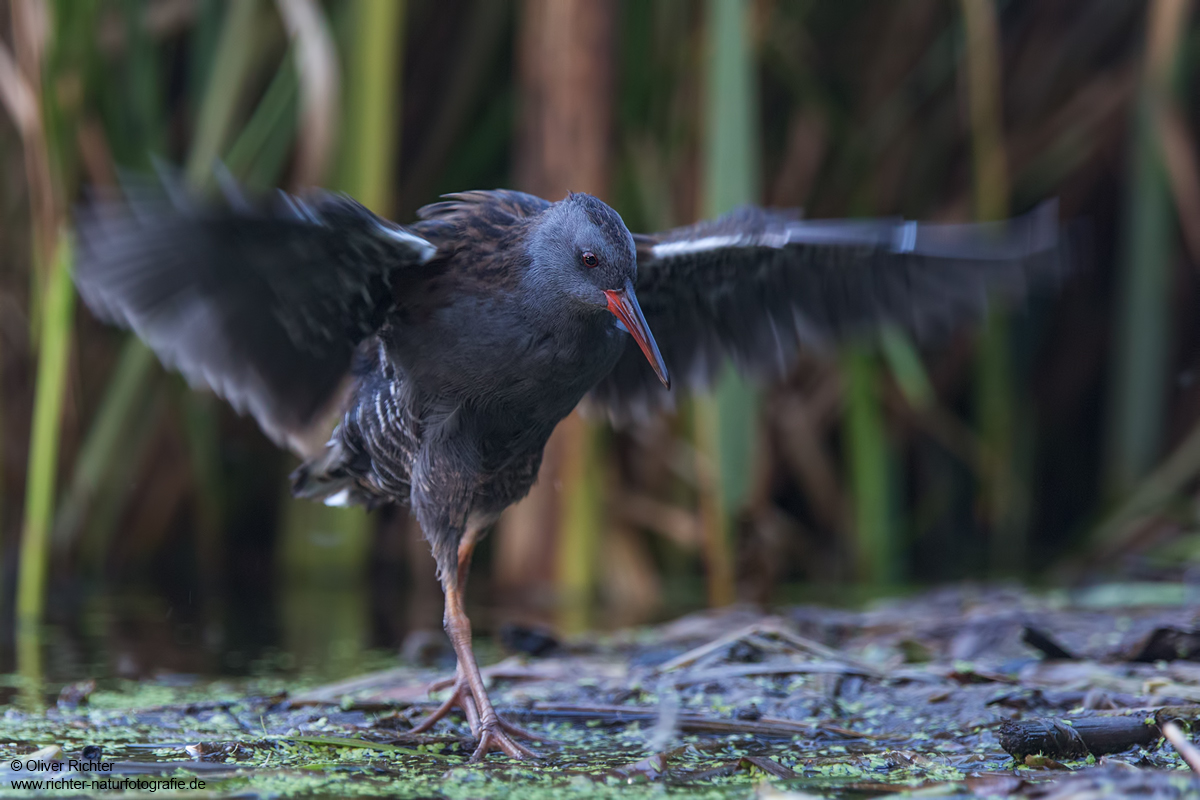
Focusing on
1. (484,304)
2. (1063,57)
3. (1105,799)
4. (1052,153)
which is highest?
(1063,57)

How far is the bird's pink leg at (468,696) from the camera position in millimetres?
2910

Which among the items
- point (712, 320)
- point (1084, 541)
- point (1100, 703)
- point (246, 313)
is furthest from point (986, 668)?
point (1084, 541)

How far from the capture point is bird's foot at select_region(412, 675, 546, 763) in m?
2.86

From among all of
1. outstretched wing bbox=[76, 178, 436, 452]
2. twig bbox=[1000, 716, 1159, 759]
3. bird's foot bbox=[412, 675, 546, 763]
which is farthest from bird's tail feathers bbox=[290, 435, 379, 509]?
twig bbox=[1000, 716, 1159, 759]

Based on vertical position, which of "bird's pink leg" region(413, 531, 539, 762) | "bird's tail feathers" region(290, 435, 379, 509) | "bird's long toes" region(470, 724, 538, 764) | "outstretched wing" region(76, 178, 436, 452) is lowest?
"bird's long toes" region(470, 724, 538, 764)

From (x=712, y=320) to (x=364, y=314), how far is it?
109cm

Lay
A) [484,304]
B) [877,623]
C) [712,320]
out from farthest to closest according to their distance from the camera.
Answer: [877,623]
[712,320]
[484,304]

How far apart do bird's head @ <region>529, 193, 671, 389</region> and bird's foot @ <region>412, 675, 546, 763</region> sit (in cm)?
86

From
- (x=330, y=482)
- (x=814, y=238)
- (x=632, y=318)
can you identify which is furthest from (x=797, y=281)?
(x=330, y=482)

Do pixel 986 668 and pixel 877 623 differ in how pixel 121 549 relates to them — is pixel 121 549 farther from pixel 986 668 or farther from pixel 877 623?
pixel 986 668

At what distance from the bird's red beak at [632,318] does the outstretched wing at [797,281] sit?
14.4 inches

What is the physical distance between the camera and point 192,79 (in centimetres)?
579

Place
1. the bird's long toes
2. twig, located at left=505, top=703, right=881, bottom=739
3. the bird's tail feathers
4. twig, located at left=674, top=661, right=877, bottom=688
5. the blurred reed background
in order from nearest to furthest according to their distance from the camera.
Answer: the bird's long toes, twig, located at left=505, top=703, right=881, bottom=739, twig, located at left=674, top=661, right=877, bottom=688, the bird's tail feathers, the blurred reed background

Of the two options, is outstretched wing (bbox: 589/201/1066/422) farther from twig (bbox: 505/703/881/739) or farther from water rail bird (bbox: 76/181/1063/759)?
twig (bbox: 505/703/881/739)
